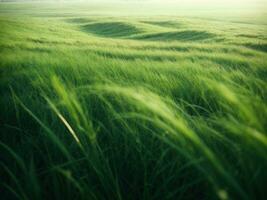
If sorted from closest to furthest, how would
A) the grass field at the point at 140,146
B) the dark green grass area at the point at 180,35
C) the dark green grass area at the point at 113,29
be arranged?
the grass field at the point at 140,146
the dark green grass area at the point at 180,35
the dark green grass area at the point at 113,29

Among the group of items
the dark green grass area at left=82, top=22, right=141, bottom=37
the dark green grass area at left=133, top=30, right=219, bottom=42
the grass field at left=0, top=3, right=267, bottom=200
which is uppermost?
the grass field at left=0, top=3, right=267, bottom=200

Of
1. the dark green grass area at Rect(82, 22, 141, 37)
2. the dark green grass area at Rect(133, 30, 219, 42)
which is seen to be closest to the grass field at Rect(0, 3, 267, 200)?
the dark green grass area at Rect(133, 30, 219, 42)

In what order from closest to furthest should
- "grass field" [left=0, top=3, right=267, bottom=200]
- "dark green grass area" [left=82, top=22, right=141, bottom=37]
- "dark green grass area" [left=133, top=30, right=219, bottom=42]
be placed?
"grass field" [left=0, top=3, right=267, bottom=200], "dark green grass area" [left=133, top=30, right=219, bottom=42], "dark green grass area" [left=82, top=22, right=141, bottom=37]

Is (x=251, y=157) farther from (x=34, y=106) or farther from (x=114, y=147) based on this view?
(x=34, y=106)

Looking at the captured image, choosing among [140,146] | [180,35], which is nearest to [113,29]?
[180,35]

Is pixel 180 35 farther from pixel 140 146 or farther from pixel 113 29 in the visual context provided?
pixel 140 146

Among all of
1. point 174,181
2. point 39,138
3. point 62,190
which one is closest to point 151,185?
point 174,181

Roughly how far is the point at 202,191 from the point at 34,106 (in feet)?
3.84

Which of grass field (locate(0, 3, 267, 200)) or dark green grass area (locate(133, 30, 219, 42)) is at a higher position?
grass field (locate(0, 3, 267, 200))

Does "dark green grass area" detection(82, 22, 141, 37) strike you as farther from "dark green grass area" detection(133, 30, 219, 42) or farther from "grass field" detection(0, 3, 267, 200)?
"grass field" detection(0, 3, 267, 200)

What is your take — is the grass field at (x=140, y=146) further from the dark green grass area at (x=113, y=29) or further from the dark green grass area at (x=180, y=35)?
the dark green grass area at (x=113, y=29)

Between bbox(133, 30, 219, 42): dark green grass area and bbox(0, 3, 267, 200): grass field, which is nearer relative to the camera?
bbox(0, 3, 267, 200): grass field

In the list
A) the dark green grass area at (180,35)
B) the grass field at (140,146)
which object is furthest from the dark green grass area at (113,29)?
the grass field at (140,146)

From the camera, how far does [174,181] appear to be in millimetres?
884
